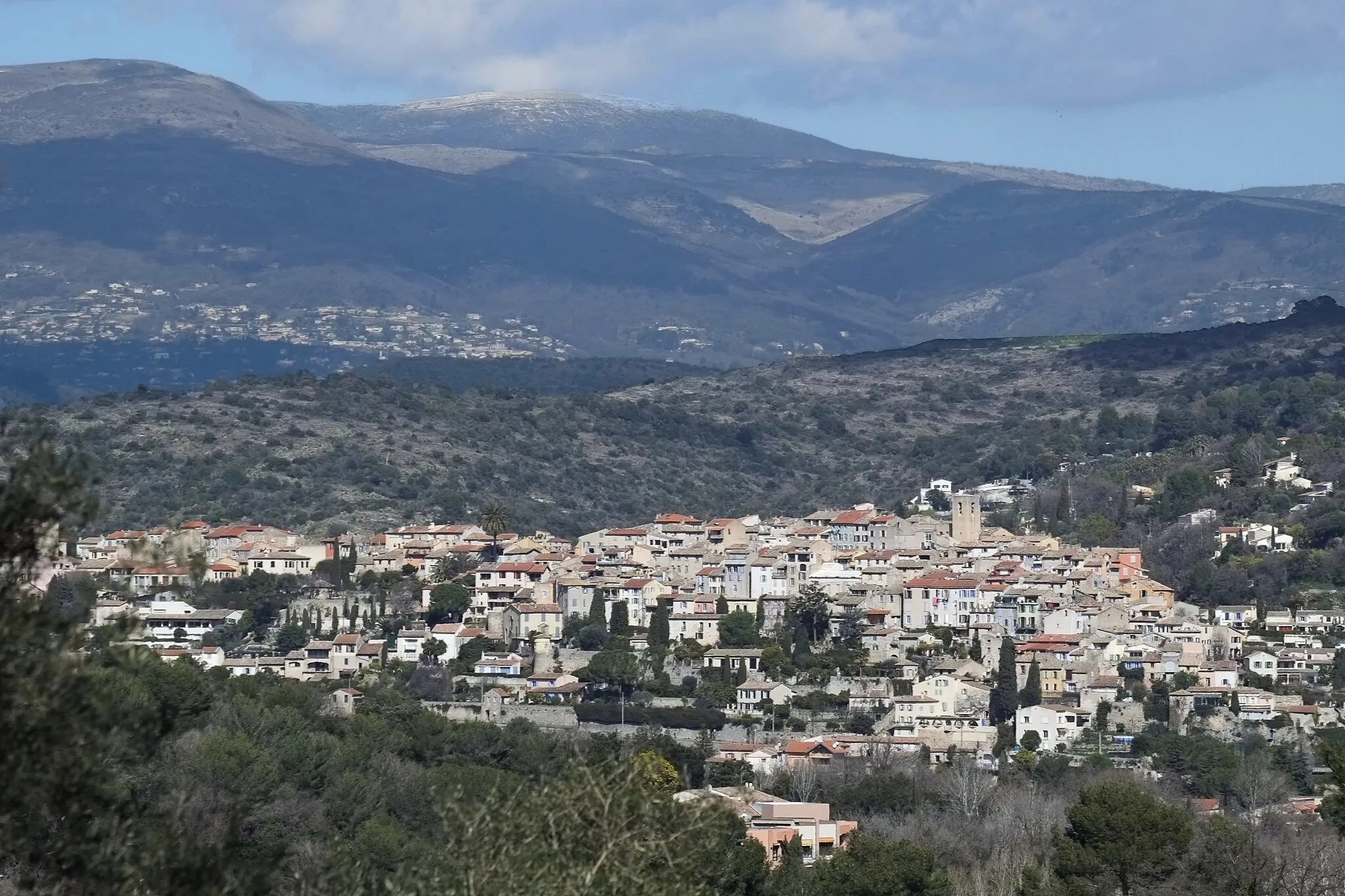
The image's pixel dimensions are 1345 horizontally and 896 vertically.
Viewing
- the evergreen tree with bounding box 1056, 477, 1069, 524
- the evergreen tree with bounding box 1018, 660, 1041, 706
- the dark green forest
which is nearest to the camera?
the dark green forest

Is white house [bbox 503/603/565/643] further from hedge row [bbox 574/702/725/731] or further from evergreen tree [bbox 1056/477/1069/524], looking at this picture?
evergreen tree [bbox 1056/477/1069/524]

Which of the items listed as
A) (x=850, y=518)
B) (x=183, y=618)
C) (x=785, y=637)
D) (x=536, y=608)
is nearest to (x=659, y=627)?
(x=785, y=637)

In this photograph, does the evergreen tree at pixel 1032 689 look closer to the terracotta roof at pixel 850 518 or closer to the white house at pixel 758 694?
the white house at pixel 758 694

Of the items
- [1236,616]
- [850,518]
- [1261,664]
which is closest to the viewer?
[1261,664]

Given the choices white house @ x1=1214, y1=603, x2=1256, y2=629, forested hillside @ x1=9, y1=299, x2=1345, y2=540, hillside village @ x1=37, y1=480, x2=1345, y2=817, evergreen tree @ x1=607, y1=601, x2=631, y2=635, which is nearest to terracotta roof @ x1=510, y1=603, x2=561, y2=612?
hillside village @ x1=37, y1=480, x2=1345, y2=817

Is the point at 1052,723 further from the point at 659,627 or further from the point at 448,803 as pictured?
the point at 448,803

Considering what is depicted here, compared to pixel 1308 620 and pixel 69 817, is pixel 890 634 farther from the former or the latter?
pixel 69 817

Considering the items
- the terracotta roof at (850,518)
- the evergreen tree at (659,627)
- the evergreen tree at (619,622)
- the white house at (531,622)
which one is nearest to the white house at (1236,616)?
the evergreen tree at (659,627)
